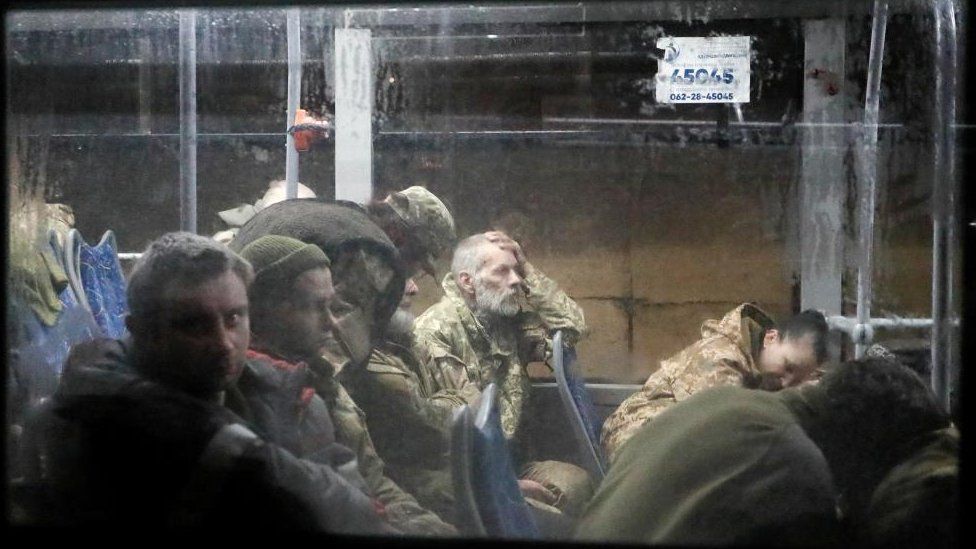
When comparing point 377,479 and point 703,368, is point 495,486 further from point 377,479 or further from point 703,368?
point 703,368

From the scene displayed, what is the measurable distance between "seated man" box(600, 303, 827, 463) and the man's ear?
0.49 metres

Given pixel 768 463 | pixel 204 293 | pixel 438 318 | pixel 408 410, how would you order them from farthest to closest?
pixel 438 318, pixel 408 410, pixel 204 293, pixel 768 463

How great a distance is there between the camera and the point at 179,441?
2.53 metres

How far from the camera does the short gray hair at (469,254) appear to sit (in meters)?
2.85

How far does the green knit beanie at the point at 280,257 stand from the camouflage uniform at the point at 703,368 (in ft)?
2.75

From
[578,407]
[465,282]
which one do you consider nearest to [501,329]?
[465,282]

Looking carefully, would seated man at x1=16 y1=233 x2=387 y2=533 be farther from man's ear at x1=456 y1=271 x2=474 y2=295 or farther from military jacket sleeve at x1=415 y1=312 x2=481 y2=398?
man's ear at x1=456 y1=271 x2=474 y2=295

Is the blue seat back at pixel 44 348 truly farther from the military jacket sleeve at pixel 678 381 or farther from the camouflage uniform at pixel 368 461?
the military jacket sleeve at pixel 678 381

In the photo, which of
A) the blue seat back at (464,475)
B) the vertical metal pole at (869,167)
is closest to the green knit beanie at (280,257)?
the blue seat back at (464,475)

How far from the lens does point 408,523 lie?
266 cm

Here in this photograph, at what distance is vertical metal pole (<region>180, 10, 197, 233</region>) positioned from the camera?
2.76 metres

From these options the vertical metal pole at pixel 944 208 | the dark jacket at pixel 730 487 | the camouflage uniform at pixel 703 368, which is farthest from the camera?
the camouflage uniform at pixel 703 368

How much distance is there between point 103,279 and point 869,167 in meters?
1.86

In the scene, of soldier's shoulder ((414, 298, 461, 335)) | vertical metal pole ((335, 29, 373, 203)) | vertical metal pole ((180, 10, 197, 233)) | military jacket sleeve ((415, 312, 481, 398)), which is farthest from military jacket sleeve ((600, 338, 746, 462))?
vertical metal pole ((180, 10, 197, 233))
